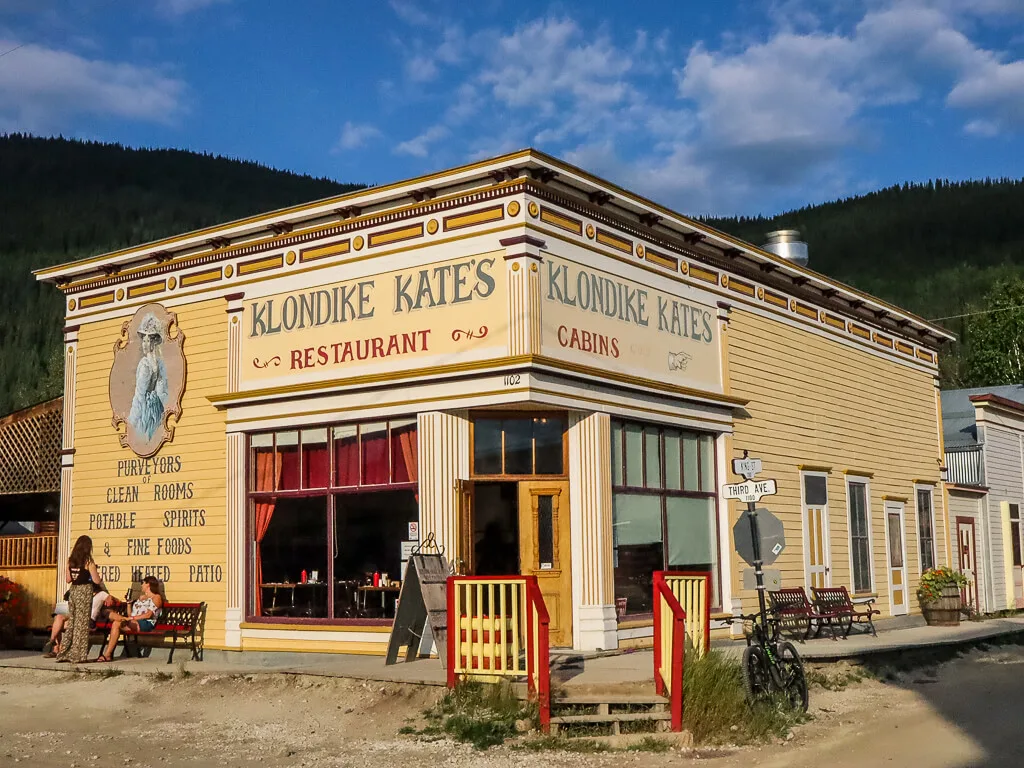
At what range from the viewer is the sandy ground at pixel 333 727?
36.1ft

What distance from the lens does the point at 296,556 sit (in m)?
17.6

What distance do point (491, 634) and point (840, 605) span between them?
10.5m

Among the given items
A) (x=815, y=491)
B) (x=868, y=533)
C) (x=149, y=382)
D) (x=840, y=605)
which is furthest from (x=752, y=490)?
(x=868, y=533)

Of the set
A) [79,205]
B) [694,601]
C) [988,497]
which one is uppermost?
[79,205]

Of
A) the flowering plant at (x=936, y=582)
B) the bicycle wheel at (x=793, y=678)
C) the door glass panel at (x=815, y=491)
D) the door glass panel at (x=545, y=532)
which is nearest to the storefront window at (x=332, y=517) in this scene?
the door glass panel at (x=545, y=532)

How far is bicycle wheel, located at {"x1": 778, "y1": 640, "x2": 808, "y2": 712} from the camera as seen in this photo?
13.1 meters

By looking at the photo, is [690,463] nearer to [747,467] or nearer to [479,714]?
[747,467]

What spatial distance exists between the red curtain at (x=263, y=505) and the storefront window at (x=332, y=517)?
0.02 m

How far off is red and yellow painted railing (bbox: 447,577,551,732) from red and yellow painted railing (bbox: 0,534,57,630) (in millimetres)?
10910

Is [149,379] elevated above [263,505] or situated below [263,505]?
above

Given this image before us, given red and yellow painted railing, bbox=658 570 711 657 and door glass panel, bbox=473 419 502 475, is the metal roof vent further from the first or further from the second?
red and yellow painted railing, bbox=658 570 711 657

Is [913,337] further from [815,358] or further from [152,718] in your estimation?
[152,718]

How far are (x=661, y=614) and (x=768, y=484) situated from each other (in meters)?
2.36

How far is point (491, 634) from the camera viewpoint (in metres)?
12.5
